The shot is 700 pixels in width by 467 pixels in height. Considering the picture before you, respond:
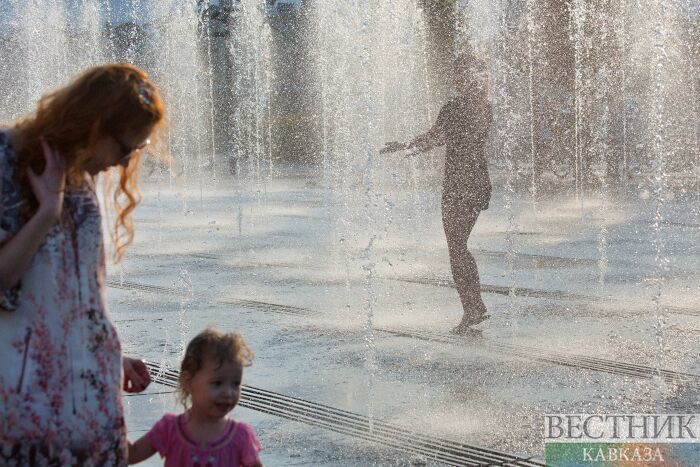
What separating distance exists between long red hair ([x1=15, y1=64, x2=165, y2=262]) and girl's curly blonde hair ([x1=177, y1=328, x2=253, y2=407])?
543 millimetres

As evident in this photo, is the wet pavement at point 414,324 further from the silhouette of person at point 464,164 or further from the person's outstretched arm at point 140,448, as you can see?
the person's outstretched arm at point 140,448

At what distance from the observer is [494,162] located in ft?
84.5

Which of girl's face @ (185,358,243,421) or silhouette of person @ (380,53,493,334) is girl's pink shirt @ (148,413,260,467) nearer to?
girl's face @ (185,358,243,421)

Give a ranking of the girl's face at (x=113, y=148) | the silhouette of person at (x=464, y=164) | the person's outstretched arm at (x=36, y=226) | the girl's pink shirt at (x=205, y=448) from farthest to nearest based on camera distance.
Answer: the silhouette of person at (x=464, y=164), the girl's pink shirt at (x=205, y=448), the girl's face at (x=113, y=148), the person's outstretched arm at (x=36, y=226)

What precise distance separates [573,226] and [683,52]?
58.6 feet

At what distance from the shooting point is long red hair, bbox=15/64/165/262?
94.5 inches

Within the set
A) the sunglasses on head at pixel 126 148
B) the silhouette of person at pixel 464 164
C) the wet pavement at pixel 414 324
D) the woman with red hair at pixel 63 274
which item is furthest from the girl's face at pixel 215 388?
the silhouette of person at pixel 464 164

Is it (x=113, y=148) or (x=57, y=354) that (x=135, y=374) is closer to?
(x=57, y=354)

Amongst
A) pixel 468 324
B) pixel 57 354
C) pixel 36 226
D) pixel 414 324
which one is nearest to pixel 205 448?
pixel 57 354

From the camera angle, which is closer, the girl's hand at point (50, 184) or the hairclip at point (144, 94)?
the girl's hand at point (50, 184)

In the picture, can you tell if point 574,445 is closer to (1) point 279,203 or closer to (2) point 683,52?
(1) point 279,203

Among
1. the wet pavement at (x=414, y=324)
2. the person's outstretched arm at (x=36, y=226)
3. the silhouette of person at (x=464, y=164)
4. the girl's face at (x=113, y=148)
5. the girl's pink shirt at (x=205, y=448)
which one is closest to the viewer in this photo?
the person's outstretched arm at (x=36, y=226)

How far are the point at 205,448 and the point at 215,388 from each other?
146 mm

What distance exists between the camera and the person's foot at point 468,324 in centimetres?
669
